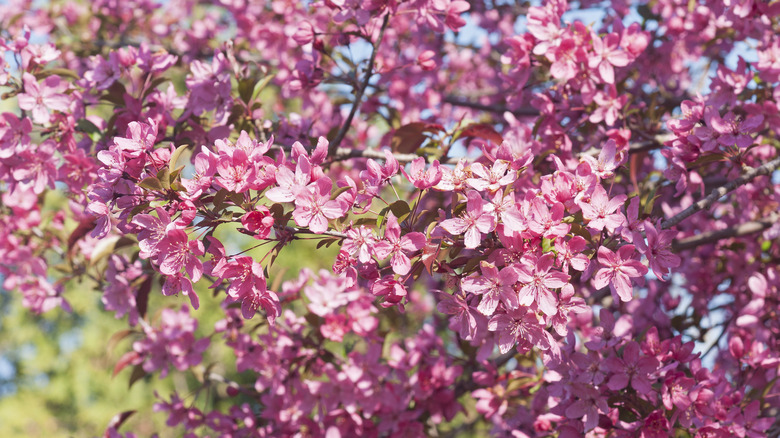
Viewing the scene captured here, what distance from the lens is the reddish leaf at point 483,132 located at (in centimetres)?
223

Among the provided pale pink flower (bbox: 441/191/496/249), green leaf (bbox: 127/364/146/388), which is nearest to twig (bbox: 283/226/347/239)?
pale pink flower (bbox: 441/191/496/249)

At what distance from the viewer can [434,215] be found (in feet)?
5.08

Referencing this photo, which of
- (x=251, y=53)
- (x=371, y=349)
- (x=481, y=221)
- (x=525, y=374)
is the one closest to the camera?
(x=481, y=221)

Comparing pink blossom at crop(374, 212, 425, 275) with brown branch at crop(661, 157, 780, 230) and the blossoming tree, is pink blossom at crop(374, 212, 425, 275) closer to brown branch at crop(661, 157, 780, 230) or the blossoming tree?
the blossoming tree

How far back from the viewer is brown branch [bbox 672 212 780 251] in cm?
238

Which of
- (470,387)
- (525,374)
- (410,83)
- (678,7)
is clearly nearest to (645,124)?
(678,7)

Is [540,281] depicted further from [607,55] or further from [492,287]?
[607,55]

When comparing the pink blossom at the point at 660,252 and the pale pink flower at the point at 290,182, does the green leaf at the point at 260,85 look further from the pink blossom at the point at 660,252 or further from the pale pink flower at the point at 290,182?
the pink blossom at the point at 660,252

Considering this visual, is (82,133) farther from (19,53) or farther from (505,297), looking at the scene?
(505,297)

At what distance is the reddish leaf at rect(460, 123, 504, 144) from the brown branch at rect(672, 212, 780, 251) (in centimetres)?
83

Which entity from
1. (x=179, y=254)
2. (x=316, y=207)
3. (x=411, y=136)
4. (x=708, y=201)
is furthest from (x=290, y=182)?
(x=708, y=201)

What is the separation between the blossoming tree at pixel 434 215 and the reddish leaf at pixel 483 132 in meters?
0.01

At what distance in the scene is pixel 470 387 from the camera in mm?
2635

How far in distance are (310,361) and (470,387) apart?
72cm
